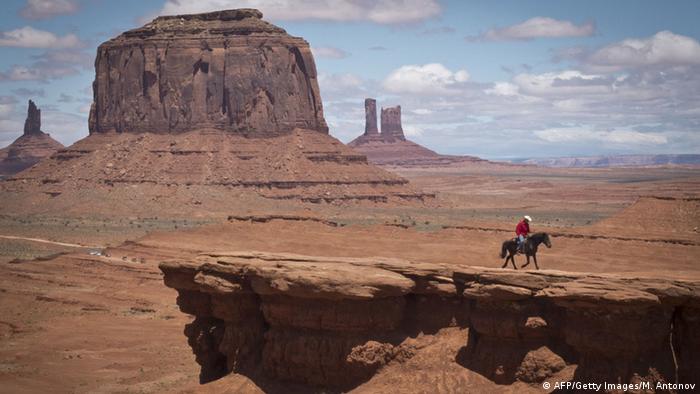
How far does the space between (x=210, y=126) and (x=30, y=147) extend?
68246mm

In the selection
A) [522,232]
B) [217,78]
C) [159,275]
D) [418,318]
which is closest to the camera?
[418,318]

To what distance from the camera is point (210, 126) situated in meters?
107

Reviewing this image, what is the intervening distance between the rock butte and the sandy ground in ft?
87.2

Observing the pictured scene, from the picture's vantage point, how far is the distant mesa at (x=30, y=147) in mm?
161625

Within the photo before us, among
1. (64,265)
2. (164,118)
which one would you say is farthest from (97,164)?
(64,265)

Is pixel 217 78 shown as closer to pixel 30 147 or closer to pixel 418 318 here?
pixel 30 147

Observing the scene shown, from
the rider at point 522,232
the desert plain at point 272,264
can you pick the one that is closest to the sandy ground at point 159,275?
the desert plain at point 272,264

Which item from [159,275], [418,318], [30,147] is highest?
[30,147]

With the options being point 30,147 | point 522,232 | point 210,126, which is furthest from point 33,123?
point 522,232

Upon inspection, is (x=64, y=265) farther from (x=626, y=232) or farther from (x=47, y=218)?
(x=47, y=218)

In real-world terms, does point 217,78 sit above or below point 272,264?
above

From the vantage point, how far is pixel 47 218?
302 ft

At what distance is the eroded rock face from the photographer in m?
106

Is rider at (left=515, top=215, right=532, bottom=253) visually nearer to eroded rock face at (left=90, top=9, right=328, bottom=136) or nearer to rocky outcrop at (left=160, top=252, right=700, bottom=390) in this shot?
rocky outcrop at (left=160, top=252, right=700, bottom=390)
